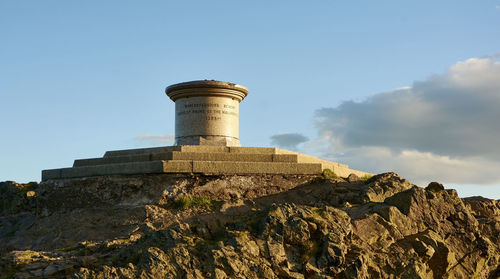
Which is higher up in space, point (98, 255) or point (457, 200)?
point (457, 200)

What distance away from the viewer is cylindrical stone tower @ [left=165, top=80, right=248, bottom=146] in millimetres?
16812

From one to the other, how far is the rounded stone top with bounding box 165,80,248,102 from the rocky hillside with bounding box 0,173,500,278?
13.7 ft

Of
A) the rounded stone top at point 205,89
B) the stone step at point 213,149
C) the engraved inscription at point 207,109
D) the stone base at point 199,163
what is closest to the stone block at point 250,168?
the stone base at point 199,163

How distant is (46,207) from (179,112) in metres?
4.98

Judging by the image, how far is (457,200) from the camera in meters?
12.3

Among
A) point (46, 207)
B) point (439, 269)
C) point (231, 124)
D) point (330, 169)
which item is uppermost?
point (231, 124)

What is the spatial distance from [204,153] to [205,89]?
318cm

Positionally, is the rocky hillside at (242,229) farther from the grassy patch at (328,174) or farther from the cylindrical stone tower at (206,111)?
the cylindrical stone tower at (206,111)

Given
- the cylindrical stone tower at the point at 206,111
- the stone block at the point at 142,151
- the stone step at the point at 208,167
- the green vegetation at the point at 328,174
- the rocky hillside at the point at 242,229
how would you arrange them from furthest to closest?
1. the cylindrical stone tower at the point at 206,111
2. the stone block at the point at 142,151
3. the green vegetation at the point at 328,174
4. the stone step at the point at 208,167
5. the rocky hillside at the point at 242,229

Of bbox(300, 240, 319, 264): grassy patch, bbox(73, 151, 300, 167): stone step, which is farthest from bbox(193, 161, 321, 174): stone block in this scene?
bbox(300, 240, 319, 264): grassy patch

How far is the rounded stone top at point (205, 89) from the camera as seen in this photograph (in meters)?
16.7

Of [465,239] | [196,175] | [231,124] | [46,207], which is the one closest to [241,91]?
[231,124]

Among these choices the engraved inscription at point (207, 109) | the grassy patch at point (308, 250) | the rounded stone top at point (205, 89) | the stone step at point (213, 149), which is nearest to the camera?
the grassy patch at point (308, 250)

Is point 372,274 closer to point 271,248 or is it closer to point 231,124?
point 271,248
